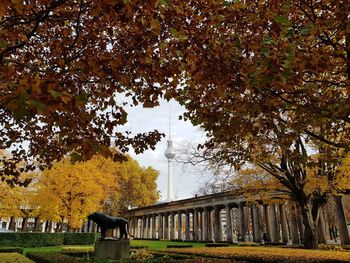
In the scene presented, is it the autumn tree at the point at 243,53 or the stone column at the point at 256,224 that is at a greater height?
the autumn tree at the point at 243,53

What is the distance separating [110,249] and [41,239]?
19.1m

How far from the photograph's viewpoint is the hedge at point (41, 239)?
29359 mm

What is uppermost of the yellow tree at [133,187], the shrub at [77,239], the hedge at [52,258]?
the yellow tree at [133,187]

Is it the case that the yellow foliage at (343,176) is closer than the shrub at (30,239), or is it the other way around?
the yellow foliage at (343,176)

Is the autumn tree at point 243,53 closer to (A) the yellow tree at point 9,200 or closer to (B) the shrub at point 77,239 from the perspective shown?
(B) the shrub at point 77,239

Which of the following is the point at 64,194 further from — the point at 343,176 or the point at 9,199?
the point at 343,176

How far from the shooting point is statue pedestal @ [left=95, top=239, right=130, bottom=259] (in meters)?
16.4

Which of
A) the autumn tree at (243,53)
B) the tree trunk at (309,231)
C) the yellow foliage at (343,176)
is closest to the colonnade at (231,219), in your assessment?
the tree trunk at (309,231)

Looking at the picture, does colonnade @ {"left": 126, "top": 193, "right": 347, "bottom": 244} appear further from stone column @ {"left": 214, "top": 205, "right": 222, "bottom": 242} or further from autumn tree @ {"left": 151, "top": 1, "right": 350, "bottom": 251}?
autumn tree @ {"left": 151, "top": 1, "right": 350, "bottom": 251}

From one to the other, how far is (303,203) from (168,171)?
126 m

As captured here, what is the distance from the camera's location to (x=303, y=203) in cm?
1966

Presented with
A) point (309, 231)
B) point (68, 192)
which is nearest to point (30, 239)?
point (68, 192)

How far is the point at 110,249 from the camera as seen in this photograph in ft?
54.1

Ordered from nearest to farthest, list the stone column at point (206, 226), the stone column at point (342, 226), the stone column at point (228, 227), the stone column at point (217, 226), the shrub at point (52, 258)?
1. the shrub at point (52, 258)
2. the stone column at point (342, 226)
3. the stone column at point (228, 227)
4. the stone column at point (217, 226)
5. the stone column at point (206, 226)
